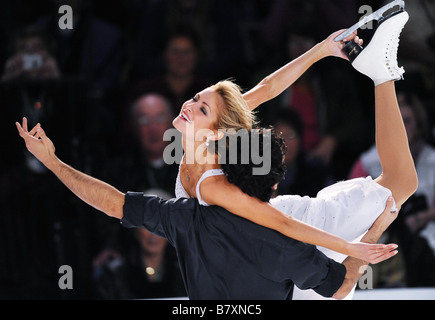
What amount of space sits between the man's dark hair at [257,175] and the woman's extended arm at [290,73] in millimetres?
516

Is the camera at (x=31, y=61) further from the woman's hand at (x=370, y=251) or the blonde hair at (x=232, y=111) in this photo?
the woman's hand at (x=370, y=251)

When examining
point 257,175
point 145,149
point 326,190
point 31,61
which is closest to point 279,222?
point 257,175

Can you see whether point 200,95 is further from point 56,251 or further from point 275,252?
point 56,251

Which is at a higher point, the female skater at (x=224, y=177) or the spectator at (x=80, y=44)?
the spectator at (x=80, y=44)

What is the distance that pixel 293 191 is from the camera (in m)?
3.92

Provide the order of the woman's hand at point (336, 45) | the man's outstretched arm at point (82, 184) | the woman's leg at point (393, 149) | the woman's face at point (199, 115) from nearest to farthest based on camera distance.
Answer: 1. the man's outstretched arm at point (82, 184)
2. the woman's face at point (199, 115)
3. the woman's leg at point (393, 149)
4. the woman's hand at point (336, 45)

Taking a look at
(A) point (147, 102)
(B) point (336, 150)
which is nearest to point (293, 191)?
(B) point (336, 150)

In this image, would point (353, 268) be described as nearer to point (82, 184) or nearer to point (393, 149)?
point (393, 149)

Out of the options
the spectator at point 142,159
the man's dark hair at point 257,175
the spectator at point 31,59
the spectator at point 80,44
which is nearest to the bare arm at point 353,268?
the man's dark hair at point 257,175

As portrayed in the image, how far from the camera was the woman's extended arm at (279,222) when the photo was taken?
2.37 metres

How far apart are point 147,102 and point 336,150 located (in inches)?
42.9

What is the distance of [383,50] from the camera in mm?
2869

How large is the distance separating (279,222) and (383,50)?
877 mm

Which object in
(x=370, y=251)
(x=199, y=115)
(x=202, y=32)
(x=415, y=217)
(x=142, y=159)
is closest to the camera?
(x=370, y=251)
